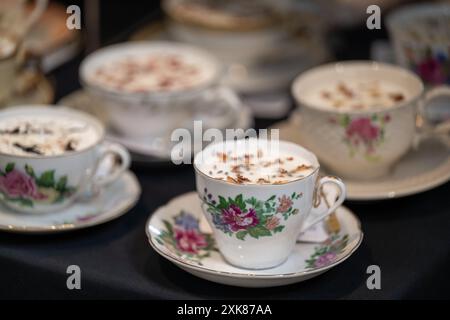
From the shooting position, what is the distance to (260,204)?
31.6 inches

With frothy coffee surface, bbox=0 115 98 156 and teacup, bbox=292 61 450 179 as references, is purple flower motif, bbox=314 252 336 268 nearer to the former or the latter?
teacup, bbox=292 61 450 179

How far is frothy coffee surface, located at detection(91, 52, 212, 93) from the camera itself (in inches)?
45.0

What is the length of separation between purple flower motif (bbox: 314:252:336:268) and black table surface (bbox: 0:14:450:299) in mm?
19

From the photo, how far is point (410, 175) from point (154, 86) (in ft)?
1.22

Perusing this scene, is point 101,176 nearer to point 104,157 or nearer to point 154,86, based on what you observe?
point 104,157

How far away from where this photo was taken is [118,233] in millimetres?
957

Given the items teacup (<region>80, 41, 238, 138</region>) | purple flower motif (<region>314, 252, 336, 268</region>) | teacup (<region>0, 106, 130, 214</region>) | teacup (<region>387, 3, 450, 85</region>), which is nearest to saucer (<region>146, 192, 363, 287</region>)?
purple flower motif (<region>314, 252, 336, 268</region>)

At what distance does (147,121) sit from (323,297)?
422 mm

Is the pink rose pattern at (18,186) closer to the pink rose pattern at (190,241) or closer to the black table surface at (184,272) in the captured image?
the black table surface at (184,272)

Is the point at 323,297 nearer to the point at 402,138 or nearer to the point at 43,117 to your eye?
the point at 402,138

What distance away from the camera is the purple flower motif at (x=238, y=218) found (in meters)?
0.81

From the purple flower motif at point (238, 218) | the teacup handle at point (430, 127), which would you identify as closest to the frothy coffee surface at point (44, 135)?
the purple flower motif at point (238, 218)
